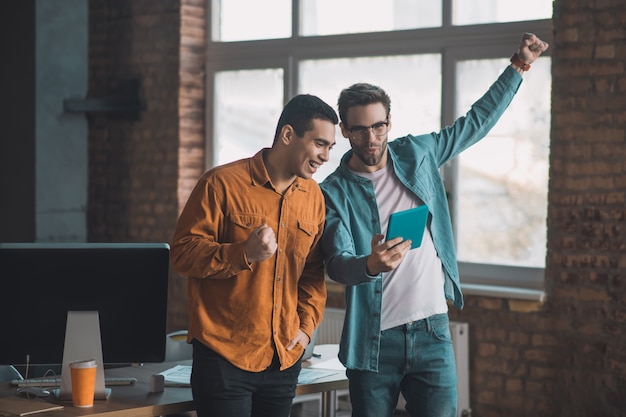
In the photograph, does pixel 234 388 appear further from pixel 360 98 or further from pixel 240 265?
pixel 360 98

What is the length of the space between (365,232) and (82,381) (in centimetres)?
96

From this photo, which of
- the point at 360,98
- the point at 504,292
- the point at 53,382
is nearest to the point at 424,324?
the point at 360,98

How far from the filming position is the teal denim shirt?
2.73m

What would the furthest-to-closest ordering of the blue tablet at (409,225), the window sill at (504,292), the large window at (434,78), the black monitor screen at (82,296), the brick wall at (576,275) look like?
the large window at (434,78), the window sill at (504,292), the brick wall at (576,275), the black monitor screen at (82,296), the blue tablet at (409,225)

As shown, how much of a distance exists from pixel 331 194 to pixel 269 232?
1.60ft

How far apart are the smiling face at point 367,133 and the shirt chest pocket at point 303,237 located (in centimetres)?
26

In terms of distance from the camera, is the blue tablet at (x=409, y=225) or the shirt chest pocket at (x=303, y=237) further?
the shirt chest pocket at (x=303, y=237)

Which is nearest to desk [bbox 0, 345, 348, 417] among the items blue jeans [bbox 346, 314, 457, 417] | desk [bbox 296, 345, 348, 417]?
desk [bbox 296, 345, 348, 417]

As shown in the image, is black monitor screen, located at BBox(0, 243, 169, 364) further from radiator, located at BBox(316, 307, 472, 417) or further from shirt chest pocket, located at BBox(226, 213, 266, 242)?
radiator, located at BBox(316, 307, 472, 417)

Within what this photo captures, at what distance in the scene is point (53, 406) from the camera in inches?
109

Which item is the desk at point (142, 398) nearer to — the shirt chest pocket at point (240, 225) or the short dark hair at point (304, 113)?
the shirt chest pocket at point (240, 225)

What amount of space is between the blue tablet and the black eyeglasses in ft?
1.00

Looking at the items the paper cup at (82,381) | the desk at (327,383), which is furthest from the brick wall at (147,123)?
the paper cup at (82,381)

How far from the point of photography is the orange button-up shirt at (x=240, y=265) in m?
2.54
